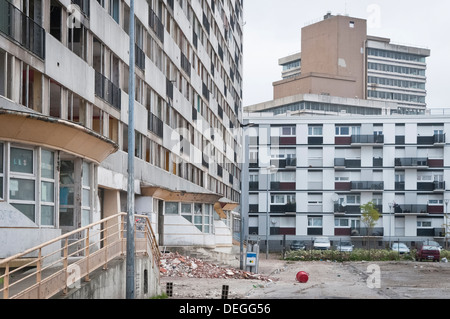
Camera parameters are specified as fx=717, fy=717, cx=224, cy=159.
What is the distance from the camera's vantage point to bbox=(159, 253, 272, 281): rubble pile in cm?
3075

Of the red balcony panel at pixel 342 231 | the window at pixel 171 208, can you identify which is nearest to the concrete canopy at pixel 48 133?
the window at pixel 171 208

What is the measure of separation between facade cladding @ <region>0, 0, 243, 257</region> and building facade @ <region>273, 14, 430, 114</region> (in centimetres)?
5845

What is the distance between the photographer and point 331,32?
117500 mm

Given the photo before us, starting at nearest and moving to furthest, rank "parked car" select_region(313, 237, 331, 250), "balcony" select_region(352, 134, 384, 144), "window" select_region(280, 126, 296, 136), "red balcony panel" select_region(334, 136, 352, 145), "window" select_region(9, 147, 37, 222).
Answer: "window" select_region(9, 147, 37, 222) < "parked car" select_region(313, 237, 331, 250) < "balcony" select_region(352, 134, 384, 144) < "red balcony panel" select_region(334, 136, 352, 145) < "window" select_region(280, 126, 296, 136)

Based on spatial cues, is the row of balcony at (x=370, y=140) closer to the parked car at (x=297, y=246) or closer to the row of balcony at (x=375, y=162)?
the row of balcony at (x=375, y=162)

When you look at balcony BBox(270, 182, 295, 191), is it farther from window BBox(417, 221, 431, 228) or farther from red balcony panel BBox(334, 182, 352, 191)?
window BBox(417, 221, 431, 228)

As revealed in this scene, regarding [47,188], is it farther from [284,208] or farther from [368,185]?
[368,185]

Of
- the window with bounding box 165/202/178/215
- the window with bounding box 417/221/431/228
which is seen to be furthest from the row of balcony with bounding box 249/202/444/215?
the window with bounding box 165/202/178/215

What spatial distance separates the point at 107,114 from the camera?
1116 inches

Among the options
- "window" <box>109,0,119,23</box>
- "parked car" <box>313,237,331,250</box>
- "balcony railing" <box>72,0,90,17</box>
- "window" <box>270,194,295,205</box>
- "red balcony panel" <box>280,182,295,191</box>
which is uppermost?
"window" <box>109,0,119,23</box>

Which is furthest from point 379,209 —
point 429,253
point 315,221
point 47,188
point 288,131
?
point 47,188
